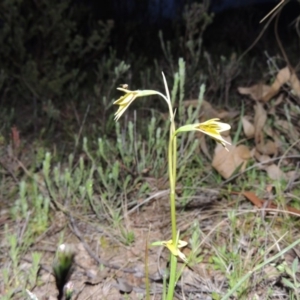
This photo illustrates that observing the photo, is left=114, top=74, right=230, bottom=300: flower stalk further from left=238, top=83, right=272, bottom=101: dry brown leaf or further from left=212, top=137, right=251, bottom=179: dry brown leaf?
left=238, top=83, right=272, bottom=101: dry brown leaf

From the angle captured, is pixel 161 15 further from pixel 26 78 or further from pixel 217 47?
pixel 26 78

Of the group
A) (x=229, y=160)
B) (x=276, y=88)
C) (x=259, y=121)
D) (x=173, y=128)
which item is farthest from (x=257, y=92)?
(x=173, y=128)

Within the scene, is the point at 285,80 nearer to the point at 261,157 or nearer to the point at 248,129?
the point at 248,129

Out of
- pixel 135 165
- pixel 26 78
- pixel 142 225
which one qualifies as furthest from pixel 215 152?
pixel 26 78

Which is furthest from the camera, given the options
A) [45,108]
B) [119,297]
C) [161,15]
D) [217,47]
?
[161,15]

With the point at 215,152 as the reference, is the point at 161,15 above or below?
below

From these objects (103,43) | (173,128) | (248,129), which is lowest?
(103,43)

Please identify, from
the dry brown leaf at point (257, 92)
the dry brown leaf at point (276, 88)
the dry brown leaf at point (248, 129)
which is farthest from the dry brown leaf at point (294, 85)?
the dry brown leaf at point (248, 129)
